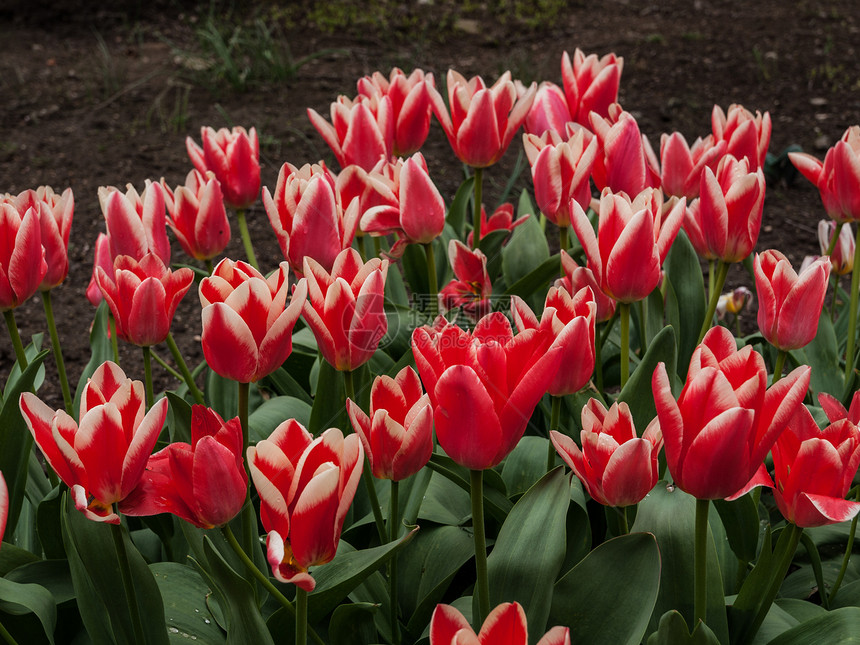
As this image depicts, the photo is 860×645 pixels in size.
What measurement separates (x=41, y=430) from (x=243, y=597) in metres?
0.28

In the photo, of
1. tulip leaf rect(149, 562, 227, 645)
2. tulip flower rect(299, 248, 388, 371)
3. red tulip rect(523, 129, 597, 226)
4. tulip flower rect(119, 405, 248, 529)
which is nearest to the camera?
tulip flower rect(119, 405, 248, 529)

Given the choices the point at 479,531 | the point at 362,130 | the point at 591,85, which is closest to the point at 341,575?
the point at 479,531

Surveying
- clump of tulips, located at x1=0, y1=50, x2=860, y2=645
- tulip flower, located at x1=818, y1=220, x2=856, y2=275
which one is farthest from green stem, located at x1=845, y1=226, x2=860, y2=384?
tulip flower, located at x1=818, y1=220, x2=856, y2=275

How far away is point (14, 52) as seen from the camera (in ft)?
16.6

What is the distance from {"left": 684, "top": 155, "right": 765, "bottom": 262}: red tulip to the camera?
135 centimetres

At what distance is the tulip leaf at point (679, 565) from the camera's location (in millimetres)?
1099

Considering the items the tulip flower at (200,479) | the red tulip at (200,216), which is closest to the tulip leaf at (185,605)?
the tulip flower at (200,479)

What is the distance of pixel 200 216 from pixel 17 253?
1.19 feet

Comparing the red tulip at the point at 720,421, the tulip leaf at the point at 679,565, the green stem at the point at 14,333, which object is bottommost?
the tulip leaf at the point at 679,565

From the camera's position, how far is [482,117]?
1666 mm

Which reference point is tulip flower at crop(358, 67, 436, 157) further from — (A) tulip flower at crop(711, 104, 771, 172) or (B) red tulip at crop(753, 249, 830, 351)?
(B) red tulip at crop(753, 249, 830, 351)

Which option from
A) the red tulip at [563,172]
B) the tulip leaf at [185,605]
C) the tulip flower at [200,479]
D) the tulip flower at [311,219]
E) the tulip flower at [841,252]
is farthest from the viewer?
→ the tulip flower at [841,252]

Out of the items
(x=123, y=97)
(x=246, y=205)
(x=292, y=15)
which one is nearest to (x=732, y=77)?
(x=292, y=15)

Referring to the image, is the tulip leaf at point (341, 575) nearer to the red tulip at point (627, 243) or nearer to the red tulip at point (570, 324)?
the red tulip at point (570, 324)
